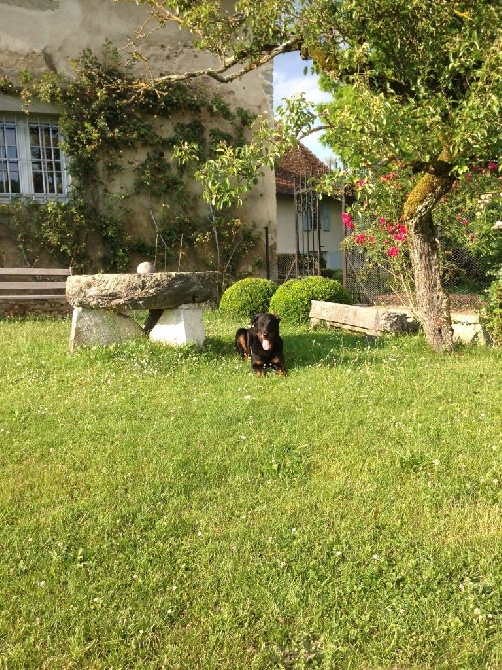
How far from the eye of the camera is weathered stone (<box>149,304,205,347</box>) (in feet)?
20.6

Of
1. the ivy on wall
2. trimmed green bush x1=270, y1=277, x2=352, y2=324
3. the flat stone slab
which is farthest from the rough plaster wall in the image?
the flat stone slab

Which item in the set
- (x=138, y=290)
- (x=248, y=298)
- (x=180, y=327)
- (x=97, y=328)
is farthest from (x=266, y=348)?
(x=248, y=298)

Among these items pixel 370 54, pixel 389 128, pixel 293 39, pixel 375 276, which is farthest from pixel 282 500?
pixel 375 276

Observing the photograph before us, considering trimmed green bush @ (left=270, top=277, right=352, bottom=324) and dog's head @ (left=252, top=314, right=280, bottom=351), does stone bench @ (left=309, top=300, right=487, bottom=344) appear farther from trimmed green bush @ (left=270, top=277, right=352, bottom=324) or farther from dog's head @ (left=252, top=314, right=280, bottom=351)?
dog's head @ (left=252, top=314, right=280, bottom=351)

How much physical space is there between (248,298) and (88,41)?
21.4 feet

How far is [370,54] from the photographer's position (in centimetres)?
545

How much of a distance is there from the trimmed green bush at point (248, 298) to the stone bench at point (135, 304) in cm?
327

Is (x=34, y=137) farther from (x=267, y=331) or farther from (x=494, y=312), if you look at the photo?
(x=494, y=312)

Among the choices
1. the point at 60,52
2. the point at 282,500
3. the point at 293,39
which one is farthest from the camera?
the point at 60,52

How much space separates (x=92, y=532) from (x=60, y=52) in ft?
36.9

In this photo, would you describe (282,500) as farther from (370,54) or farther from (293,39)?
(293,39)

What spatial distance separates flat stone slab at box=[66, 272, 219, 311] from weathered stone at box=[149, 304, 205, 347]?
137mm

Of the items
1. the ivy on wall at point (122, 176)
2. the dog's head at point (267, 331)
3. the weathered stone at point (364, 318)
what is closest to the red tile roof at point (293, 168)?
the ivy on wall at point (122, 176)

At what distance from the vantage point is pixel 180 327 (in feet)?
20.6
